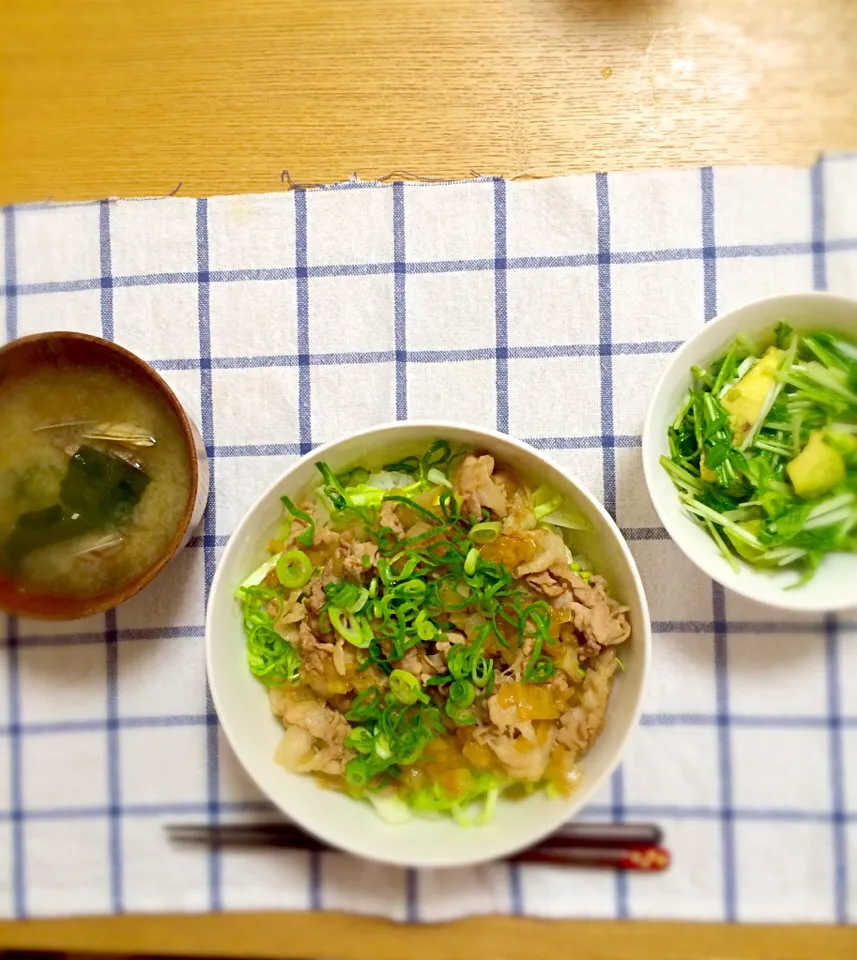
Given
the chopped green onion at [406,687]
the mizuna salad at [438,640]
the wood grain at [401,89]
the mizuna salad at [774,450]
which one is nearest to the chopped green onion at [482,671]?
the mizuna salad at [438,640]

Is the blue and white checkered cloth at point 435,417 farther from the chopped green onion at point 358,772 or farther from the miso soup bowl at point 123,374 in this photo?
the chopped green onion at point 358,772

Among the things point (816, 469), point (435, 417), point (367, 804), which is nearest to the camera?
point (816, 469)

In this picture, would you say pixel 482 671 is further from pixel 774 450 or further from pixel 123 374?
pixel 123 374

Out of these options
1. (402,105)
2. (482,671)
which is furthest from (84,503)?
(402,105)

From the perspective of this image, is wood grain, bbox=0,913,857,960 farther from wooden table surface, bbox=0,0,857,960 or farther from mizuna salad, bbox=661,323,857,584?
mizuna salad, bbox=661,323,857,584

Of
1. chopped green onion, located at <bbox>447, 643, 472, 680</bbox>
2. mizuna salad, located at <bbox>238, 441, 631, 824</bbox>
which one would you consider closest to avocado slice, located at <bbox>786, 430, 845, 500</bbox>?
mizuna salad, located at <bbox>238, 441, 631, 824</bbox>

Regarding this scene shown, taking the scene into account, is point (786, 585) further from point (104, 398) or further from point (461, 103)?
point (104, 398)
